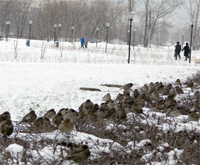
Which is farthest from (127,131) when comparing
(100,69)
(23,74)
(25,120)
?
(100,69)

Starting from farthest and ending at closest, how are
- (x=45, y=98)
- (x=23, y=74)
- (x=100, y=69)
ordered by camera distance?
(x=100, y=69)
(x=23, y=74)
(x=45, y=98)

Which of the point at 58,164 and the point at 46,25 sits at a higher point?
the point at 46,25

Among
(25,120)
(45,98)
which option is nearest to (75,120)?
(25,120)

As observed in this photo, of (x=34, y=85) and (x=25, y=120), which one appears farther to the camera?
(x=34, y=85)

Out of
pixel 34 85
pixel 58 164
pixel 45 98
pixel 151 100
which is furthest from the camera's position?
pixel 34 85

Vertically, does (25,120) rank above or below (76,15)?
below

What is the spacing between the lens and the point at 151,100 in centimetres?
671

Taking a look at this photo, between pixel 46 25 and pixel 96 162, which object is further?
pixel 46 25

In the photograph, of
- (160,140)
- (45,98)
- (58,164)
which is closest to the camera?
(58,164)

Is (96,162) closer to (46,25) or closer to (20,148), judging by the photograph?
(20,148)

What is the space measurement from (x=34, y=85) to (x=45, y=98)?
4.12 feet

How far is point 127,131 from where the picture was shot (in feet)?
13.4

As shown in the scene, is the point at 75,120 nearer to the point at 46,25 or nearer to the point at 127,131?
the point at 127,131

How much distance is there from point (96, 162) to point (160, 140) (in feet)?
3.46
